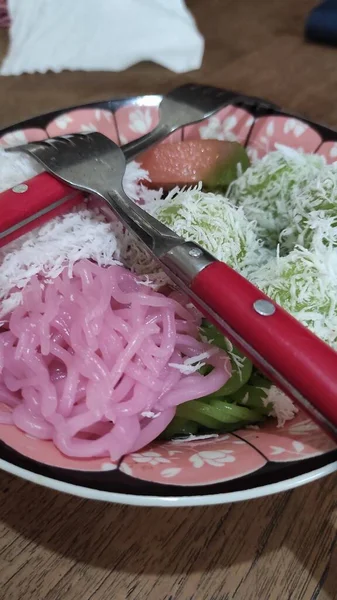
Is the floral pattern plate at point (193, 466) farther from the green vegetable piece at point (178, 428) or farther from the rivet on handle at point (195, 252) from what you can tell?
the rivet on handle at point (195, 252)

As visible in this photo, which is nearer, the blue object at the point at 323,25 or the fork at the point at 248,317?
the fork at the point at 248,317

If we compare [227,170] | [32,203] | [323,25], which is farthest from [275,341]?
[323,25]

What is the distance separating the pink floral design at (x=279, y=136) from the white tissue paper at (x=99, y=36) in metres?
0.58

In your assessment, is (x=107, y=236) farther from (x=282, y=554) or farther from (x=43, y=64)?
(x=43, y=64)

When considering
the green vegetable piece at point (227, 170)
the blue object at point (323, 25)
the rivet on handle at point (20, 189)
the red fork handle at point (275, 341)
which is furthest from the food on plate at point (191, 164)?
the blue object at point (323, 25)

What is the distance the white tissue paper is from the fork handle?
1054mm

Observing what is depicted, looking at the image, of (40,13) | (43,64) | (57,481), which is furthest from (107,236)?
(40,13)

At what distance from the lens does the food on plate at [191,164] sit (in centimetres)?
82

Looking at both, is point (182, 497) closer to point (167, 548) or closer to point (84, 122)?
point (167, 548)

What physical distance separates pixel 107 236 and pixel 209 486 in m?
0.36

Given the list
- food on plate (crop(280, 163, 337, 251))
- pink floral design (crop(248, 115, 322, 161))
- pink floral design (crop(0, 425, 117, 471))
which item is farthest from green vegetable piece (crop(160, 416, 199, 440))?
pink floral design (crop(248, 115, 322, 161))

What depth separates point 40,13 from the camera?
167 centimetres

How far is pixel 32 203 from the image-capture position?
2.16 ft

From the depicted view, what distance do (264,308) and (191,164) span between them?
42cm
